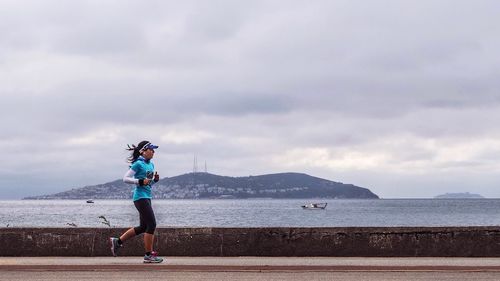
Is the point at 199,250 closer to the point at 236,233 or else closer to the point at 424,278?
the point at 236,233

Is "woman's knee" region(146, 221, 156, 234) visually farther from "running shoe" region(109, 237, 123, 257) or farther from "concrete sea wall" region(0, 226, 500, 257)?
"concrete sea wall" region(0, 226, 500, 257)

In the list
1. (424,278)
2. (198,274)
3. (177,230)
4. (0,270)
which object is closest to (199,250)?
(177,230)

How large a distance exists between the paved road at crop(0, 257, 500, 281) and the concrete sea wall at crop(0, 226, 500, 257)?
1.50 feet

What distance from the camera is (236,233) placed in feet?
36.9

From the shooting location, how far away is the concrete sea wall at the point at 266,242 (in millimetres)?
11172

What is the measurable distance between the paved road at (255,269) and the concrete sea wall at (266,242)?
0.46m

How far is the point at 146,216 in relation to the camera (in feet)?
32.4

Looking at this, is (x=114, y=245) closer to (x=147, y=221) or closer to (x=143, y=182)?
(x=147, y=221)

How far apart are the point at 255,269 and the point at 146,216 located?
1576 millimetres

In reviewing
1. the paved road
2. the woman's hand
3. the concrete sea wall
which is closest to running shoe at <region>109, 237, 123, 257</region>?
the paved road

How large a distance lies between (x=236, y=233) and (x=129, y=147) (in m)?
2.15

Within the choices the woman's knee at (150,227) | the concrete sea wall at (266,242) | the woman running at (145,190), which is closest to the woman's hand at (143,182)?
the woman running at (145,190)

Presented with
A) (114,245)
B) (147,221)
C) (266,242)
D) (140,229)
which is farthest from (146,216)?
(266,242)

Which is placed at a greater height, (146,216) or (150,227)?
(146,216)
